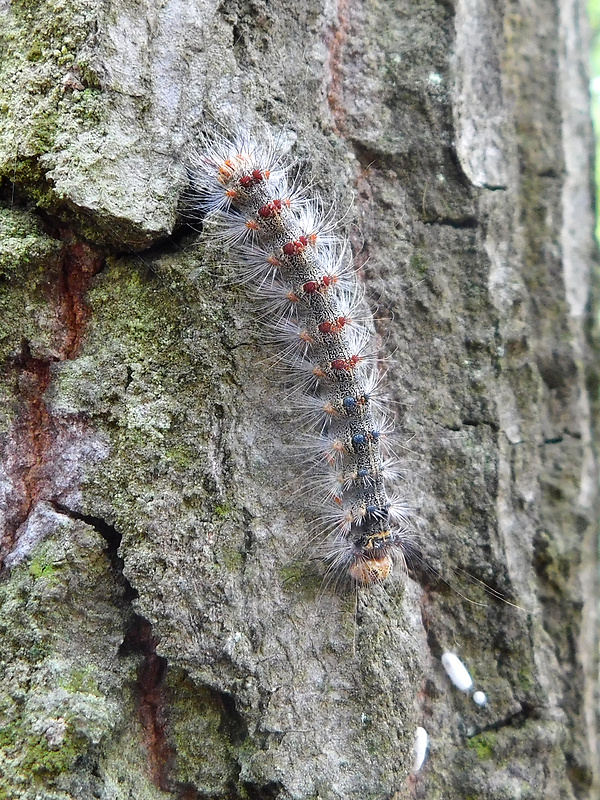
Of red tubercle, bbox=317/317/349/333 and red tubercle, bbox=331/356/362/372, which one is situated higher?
red tubercle, bbox=317/317/349/333

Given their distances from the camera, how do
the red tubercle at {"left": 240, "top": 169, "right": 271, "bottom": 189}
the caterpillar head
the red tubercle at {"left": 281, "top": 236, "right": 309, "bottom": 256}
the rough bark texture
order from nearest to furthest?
the rough bark texture, the caterpillar head, the red tubercle at {"left": 240, "top": 169, "right": 271, "bottom": 189}, the red tubercle at {"left": 281, "top": 236, "right": 309, "bottom": 256}

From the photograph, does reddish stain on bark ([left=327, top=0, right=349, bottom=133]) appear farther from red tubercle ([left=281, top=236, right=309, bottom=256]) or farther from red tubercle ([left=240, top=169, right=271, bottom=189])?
red tubercle ([left=281, top=236, right=309, bottom=256])

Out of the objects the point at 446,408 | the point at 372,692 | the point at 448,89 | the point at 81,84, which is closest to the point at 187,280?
the point at 81,84

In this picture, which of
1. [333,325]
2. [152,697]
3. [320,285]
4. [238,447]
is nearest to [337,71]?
[320,285]

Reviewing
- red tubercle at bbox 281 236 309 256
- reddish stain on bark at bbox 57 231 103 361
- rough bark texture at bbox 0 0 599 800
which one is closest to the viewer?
rough bark texture at bbox 0 0 599 800

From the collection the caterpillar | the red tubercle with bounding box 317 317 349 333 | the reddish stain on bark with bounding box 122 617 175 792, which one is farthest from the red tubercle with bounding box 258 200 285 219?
the reddish stain on bark with bounding box 122 617 175 792

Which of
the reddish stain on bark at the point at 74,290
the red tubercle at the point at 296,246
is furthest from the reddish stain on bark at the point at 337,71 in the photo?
the reddish stain on bark at the point at 74,290

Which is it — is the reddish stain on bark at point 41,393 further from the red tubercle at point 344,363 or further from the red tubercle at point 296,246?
the red tubercle at point 344,363
